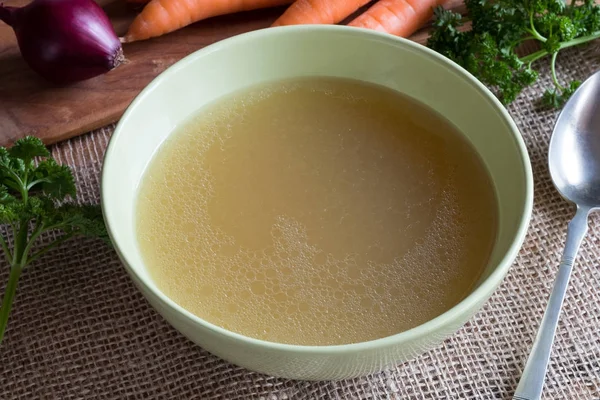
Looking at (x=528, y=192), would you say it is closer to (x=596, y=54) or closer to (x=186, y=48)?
(x=596, y=54)

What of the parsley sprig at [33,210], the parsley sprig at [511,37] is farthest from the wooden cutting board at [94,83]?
the parsley sprig at [33,210]

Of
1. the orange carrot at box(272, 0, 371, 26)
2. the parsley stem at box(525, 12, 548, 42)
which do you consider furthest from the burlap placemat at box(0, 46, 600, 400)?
the orange carrot at box(272, 0, 371, 26)

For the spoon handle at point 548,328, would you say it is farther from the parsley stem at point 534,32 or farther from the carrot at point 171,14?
the carrot at point 171,14

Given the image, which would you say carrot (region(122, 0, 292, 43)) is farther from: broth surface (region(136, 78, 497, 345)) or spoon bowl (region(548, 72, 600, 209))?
spoon bowl (region(548, 72, 600, 209))

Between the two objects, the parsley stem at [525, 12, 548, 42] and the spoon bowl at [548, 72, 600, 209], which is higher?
the parsley stem at [525, 12, 548, 42]

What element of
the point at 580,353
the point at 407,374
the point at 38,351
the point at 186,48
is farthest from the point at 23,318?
the point at 580,353
